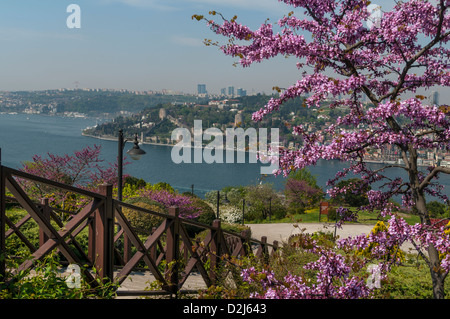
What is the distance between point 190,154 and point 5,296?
12154 cm

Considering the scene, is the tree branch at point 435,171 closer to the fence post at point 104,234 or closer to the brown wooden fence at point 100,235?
the brown wooden fence at point 100,235

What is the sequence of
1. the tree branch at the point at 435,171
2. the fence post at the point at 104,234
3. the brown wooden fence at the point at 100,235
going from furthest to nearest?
the tree branch at the point at 435,171 → the fence post at the point at 104,234 → the brown wooden fence at the point at 100,235

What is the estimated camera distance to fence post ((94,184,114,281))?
3.53m

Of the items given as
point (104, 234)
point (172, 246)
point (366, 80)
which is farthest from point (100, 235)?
point (366, 80)

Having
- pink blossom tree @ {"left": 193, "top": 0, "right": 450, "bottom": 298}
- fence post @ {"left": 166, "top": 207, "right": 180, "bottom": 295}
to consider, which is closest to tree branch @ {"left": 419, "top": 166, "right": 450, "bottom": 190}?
pink blossom tree @ {"left": 193, "top": 0, "right": 450, "bottom": 298}

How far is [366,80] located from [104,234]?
3.80m

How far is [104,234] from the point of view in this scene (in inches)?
139

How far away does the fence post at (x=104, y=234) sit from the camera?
11.6 feet

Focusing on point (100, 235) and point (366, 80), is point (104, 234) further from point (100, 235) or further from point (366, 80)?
point (366, 80)

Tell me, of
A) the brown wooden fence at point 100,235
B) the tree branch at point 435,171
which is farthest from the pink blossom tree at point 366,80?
the brown wooden fence at point 100,235

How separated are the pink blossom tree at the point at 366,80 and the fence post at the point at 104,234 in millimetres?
2310

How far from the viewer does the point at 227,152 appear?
129 meters
